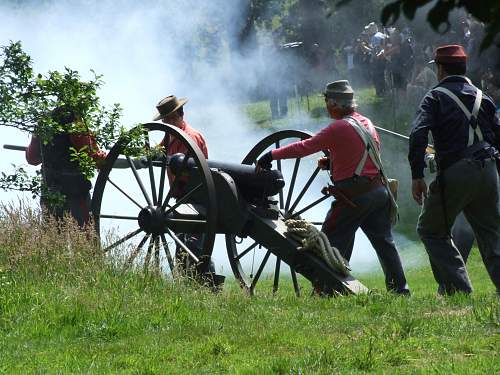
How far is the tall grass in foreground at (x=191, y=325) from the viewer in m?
5.51

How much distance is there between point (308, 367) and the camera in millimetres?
5336

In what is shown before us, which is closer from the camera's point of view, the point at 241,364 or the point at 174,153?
the point at 241,364

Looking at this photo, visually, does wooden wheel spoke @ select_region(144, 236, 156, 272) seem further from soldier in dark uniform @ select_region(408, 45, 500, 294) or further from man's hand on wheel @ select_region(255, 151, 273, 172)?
soldier in dark uniform @ select_region(408, 45, 500, 294)

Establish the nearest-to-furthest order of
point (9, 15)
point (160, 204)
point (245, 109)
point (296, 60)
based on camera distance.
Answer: point (160, 204) → point (9, 15) → point (296, 60) → point (245, 109)

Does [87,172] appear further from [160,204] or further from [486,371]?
[486,371]

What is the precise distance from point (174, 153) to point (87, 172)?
1.36 metres

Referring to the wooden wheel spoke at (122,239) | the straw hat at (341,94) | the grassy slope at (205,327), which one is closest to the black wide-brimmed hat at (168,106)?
the wooden wheel spoke at (122,239)

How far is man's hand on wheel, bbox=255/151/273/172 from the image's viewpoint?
8.35m

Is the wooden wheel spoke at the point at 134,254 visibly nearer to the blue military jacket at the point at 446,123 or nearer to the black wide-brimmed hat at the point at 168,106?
the black wide-brimmed hat at the point at 168,106

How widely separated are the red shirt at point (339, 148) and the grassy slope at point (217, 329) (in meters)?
1.19

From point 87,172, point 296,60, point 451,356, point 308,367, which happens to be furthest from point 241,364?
point 296,60

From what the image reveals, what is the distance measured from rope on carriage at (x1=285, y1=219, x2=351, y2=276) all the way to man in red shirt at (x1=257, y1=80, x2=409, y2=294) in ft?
0.81

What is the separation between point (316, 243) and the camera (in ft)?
26.5

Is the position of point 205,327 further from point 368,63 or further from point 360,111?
point 368,63
